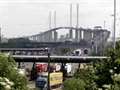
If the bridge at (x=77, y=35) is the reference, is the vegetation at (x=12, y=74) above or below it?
above

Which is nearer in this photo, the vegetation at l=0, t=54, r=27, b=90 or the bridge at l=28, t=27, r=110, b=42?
the vegetation at l=0, t=54, r=27, b=90

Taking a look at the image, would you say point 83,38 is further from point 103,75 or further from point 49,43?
point 103,75

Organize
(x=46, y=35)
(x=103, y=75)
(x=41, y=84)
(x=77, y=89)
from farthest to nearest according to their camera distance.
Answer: (x=46, y=35), (x=41, y=84), (x=77, y=89), (x=103, y=75)

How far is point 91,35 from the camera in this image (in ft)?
516

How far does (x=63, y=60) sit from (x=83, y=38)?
74609mm

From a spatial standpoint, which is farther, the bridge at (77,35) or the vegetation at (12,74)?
the bridge at (77,35)

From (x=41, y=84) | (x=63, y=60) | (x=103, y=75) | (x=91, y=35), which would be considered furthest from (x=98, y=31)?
(x=103, y=75)

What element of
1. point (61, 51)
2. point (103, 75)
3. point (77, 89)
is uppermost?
point (103, 75)

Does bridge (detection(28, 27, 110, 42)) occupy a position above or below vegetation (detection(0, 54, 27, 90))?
below

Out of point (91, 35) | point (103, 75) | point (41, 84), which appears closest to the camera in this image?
point (103, 75)

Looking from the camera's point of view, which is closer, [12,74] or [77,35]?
[12,74]

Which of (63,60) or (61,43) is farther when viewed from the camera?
(61,43)

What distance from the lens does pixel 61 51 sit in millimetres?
147875

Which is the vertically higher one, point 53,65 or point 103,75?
point 103,75
